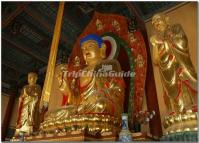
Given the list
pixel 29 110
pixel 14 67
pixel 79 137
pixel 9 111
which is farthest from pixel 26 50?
pixel 79 137

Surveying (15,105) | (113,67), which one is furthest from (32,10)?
(15,105)

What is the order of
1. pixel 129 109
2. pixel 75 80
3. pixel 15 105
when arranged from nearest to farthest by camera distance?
pixel 129 109, pixel 75 80, pixel 15 105

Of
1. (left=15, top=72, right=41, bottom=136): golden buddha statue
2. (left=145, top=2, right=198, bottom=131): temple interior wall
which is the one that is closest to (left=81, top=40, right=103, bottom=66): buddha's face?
(left=145, top=2, right=198, bottom=131): temple interior wall

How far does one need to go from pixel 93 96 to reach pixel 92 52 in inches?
35.1

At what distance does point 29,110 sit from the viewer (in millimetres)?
4148

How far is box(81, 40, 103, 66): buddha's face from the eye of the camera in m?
3.75

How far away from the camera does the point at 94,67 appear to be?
11.9 ft

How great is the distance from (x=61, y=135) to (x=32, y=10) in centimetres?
279

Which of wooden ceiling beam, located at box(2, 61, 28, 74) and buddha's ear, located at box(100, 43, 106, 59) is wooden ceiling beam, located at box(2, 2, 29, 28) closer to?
wooden ceiling beam, located at box(2, 61, 28, 74)

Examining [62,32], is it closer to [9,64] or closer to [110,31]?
[110,31]

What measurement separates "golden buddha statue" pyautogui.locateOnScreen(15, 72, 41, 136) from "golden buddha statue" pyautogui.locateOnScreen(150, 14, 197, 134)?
2.31m

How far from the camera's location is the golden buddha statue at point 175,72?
2510 millimetres

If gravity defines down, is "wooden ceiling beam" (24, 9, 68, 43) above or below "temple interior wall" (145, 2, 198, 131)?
above

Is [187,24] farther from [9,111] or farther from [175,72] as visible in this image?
[9,111]
